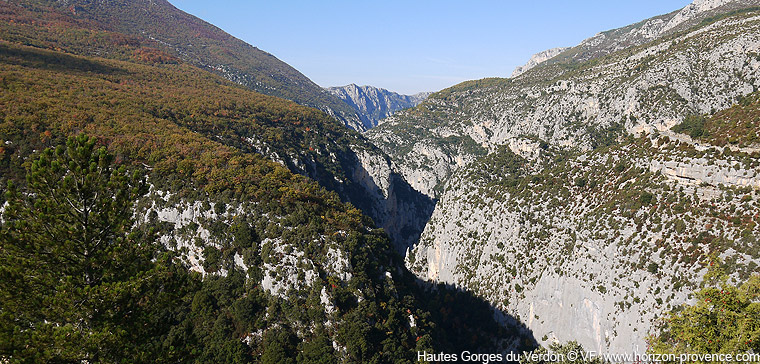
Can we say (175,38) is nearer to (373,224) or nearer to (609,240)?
(373,224)

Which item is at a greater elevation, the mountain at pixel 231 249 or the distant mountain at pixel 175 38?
the distant mountain at pixel 175 38

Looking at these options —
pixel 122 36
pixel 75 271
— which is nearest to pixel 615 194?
pixel 75 271

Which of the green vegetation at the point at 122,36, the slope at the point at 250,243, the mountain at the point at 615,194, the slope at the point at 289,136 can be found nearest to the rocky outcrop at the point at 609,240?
the mountain at the point at 615,194

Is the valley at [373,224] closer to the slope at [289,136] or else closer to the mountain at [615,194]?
the mountain at [615,194]

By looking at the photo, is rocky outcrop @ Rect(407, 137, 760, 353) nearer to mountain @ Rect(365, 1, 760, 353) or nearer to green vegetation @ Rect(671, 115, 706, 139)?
mountain @ Rect(365, 1, 760, 353)

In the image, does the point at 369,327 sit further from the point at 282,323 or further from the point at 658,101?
the point at 658,101
